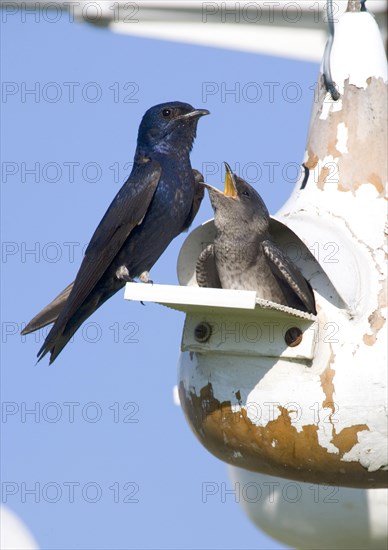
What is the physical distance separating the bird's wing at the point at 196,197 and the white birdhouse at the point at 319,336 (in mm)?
350

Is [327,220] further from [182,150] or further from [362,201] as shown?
[182,150]

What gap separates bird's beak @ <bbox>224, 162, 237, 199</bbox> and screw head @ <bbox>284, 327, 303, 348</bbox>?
619 mm

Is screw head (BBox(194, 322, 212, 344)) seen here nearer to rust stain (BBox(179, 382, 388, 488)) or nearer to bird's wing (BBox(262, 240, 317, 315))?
rust stain (BBox(179, 382, 388, 488))

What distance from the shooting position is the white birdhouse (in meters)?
4.27

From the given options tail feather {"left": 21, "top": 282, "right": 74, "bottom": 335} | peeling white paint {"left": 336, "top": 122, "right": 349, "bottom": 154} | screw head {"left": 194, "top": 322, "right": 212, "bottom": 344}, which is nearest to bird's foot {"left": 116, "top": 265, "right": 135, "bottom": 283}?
tail feather {"left": 21, "top": 282, "right": 74, "bottom": 335}

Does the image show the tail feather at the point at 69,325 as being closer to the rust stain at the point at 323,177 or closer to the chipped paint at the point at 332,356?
the chipped paint at the point at 332,356

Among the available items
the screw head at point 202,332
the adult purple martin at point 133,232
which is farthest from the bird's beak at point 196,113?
the screw head at point 202,332

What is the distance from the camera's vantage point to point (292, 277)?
4414 mm

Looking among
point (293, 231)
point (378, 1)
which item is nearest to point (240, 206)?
point (293, 231)

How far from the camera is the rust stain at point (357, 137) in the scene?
4641mm

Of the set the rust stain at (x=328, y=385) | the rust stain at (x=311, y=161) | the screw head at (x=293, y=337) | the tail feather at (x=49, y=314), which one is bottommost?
the rust stain at (x=328, y=385)

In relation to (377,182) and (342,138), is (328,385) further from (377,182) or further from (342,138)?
(342,138)

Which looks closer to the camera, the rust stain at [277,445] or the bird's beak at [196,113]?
the rust stain at [277,445]

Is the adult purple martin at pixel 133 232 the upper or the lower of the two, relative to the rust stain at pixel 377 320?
upper
